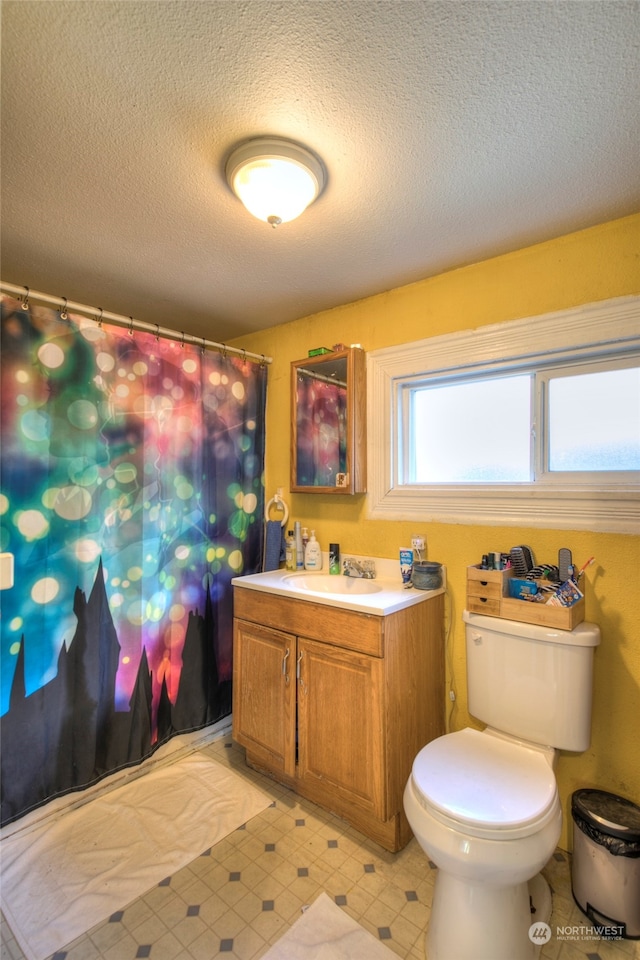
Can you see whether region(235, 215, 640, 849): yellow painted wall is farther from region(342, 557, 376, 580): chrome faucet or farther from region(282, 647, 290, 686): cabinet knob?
region(282, 647, 290, 686): cabinet knob

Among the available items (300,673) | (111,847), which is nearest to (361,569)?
(300,673)

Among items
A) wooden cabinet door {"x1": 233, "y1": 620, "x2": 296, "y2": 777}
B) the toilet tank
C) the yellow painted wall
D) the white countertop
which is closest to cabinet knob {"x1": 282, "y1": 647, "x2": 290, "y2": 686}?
wooden cabinet door {"x1": 233, "y1": 620, "x2": 296, "y2": 777}

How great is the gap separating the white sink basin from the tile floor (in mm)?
876

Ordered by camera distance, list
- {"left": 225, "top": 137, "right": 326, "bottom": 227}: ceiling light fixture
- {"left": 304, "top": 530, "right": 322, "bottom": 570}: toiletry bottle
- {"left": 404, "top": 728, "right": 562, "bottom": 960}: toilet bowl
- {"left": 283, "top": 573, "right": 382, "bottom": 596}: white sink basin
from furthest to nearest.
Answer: {"left": 304, "top": 530, "right": 322, "bottom": 570}: toiletry bottle
{"left": 283, "top": 573, "right": 382, "bottom": 596}: white sink basin
{"left": 225, "top": 137, "right": 326, "bottom": 227}: ceiling light fixture
{"left": 404, "top": 728, "right": 562, "bottom": 960}: toilet bowl

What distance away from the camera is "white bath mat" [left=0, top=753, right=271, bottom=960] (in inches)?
50.8

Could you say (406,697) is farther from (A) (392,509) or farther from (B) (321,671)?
(A) (392,509)

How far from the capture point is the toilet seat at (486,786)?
104 cm

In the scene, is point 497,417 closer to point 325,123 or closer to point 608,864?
point 325,123

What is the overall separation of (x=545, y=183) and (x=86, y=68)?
48.6 inches

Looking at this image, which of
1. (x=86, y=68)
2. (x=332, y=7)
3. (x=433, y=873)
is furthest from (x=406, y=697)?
(x=86, y=68)

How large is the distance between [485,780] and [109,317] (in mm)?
2122

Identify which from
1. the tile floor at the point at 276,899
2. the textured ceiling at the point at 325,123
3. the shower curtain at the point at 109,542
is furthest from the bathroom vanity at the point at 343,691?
the textured ceiling at the point at 325,123

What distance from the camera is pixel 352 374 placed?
2023 millimetres

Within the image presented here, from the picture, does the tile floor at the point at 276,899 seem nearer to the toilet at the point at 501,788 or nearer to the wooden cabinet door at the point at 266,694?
the toilet at the point at 501,788
